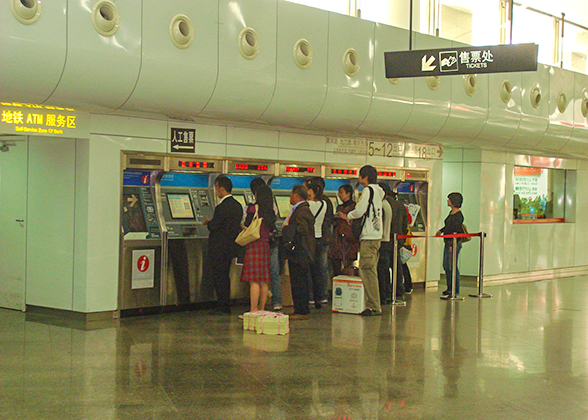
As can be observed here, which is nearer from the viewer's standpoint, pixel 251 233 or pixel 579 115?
pixel 251 233

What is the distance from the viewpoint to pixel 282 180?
988cm

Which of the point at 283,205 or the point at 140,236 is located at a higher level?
the point at 283,205

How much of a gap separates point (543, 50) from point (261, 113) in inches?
313

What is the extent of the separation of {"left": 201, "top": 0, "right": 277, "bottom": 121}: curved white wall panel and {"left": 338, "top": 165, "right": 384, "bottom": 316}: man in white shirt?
62.8 inches

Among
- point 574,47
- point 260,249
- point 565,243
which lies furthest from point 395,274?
point 574,47

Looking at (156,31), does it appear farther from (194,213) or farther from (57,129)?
(194,213)

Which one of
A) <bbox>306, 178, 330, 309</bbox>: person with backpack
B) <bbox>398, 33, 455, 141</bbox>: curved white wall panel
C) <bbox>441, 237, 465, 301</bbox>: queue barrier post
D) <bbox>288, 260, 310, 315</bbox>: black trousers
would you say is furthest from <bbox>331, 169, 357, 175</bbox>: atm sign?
<bbox>288, 260, 310, 315</bbox>: black trousers

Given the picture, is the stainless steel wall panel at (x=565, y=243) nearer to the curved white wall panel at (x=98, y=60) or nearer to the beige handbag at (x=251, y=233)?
the beige handbag at (x=251, y=233)

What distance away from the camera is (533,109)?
38.8 feet

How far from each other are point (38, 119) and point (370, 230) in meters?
4.00

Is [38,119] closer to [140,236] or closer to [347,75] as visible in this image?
[140,236]

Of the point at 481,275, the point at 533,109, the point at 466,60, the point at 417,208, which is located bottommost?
the point at 481,275

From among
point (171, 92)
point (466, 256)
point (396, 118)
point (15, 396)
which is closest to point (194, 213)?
point (171, 92)

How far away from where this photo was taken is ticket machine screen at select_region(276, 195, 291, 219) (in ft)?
31.9
